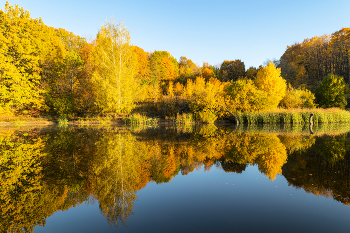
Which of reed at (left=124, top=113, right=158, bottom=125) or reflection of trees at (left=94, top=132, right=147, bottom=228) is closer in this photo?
reflection of trees at (left=94, top=132, right=147, bottom=228)

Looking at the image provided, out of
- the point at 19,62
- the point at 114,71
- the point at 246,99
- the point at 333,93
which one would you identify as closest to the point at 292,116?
the point at 246,99

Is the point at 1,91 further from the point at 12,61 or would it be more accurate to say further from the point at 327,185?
the point at 327,185

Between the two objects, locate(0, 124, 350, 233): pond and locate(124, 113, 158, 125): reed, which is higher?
locate(124, 113, 158, 125): reed

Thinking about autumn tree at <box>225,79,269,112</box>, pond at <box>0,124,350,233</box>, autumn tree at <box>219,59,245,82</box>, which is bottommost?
pond at <box>0,124,350,233</box>

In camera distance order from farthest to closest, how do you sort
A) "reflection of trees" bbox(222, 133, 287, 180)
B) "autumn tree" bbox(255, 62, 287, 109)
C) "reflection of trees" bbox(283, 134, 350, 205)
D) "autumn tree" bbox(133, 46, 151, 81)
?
1. "autumn tree" bbox(133, 46, 151, 81)
2. "autumn tree" bbox(255, 62, 287, 109)
3. "reflection of trees" bbox(222, 133, 287, 180)
4. "reflection of trees" bbox(283, 134, 350, 205)

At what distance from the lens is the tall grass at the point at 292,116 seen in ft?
77.5

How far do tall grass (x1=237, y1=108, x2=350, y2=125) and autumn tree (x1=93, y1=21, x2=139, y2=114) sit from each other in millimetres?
14611

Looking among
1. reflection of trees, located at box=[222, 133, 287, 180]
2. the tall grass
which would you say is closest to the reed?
the tall grass

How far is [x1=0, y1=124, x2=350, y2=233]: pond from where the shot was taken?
3.55 meters

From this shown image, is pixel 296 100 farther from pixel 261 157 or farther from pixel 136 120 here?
pixel 261 157

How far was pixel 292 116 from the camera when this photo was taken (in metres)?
23.8

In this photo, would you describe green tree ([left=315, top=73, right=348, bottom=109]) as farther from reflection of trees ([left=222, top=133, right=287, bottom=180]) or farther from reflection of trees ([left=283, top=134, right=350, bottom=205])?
reflection of trees ([left=222, top=133, right=287, bottom=180])

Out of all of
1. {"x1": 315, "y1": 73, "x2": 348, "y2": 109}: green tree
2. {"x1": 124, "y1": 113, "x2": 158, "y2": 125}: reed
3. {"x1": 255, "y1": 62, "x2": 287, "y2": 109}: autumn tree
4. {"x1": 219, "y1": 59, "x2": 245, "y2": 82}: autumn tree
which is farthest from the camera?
{"x1": 219, "y1": 59, "x2": 245, "y2": 82}: autumn tree

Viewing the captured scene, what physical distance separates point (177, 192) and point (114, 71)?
20.3 metres
